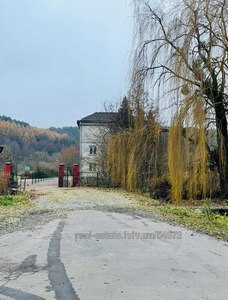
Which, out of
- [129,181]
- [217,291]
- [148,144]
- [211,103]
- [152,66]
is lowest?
[217,291]

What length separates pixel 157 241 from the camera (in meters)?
6.94

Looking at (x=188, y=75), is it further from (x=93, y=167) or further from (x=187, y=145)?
(x=93, y=167)

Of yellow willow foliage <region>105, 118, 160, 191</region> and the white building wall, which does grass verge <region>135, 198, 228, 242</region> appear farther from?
the white building wall

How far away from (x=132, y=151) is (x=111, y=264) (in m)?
9.33

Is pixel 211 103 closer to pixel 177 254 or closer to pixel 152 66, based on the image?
pixel 152 66

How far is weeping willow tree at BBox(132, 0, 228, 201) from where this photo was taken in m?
11.1

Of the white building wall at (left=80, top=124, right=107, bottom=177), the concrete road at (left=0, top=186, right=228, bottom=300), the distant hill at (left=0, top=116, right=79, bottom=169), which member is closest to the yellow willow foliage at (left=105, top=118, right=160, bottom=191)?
the concrete road at (left=0, top=186, right=228, bottom=300)

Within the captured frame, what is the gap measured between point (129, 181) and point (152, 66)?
4.14 meters

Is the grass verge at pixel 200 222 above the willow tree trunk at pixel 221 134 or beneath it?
beneath

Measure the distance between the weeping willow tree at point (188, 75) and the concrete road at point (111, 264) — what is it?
3541 millimetres

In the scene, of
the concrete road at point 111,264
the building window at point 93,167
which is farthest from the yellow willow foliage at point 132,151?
the building window at point 93,167

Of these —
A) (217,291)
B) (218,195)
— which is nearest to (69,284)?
(217,291)

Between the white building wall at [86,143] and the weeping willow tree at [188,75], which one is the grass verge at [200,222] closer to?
the weeping willow tree at [188,75]

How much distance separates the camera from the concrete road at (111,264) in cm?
399
